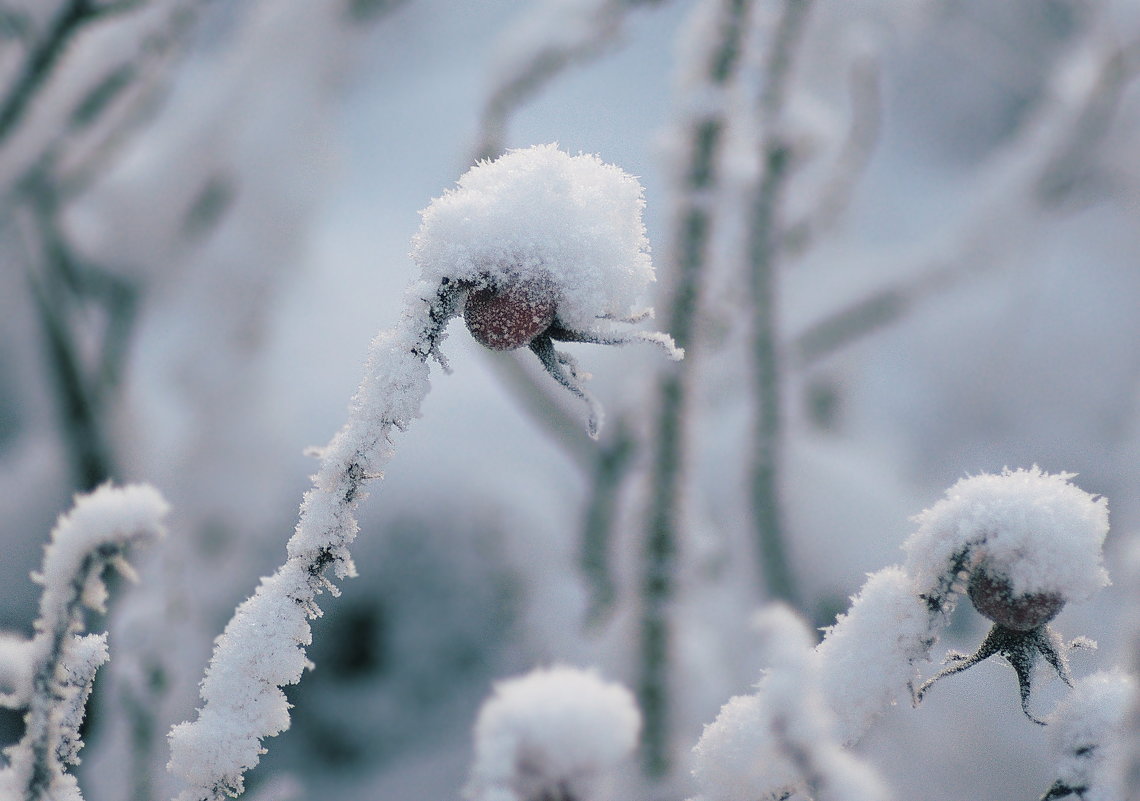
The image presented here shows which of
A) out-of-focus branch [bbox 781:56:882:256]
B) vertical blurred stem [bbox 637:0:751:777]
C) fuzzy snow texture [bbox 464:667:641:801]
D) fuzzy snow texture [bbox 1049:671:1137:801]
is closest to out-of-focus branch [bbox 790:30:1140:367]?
out-of-focus branch [bbox 781:56:882:256]

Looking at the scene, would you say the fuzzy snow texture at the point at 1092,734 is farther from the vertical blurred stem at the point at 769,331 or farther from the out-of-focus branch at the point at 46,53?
the out-of-focus branch at the point at 46,53

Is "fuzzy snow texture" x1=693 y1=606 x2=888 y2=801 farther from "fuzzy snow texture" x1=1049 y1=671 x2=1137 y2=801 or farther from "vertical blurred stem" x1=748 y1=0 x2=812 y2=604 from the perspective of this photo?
"vertical blurred stem" x1=748 y1=0 x2=812 y2=604

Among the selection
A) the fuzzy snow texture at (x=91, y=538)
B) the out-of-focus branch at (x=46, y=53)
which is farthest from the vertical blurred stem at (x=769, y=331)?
the fuzzy snow texture at (x=91, y=538)

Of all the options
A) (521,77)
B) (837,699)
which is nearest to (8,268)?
(521,77)

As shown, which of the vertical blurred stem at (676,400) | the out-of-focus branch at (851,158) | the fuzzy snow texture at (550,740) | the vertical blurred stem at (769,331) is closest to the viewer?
the fuzzy snow texture at (550,740)

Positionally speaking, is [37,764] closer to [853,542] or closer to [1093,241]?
[853,542]

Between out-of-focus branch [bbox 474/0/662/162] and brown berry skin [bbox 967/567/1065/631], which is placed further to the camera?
out-of-focus branch [bbox 474/0/662/162]
